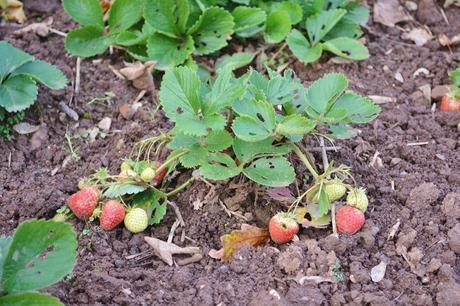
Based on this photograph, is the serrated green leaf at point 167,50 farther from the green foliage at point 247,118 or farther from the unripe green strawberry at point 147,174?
the unripe green strawberry at point 147,174

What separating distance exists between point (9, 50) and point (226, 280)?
1.28m

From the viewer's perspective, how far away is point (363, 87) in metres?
3.24

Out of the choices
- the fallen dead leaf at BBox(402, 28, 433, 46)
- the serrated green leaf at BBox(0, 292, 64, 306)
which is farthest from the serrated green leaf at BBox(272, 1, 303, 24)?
the serrated green leaf at BBox(0, 292, 64, 306)

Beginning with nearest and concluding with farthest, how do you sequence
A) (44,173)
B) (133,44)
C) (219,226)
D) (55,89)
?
(219,226)
(44,173)
(55,89)
(133,44)

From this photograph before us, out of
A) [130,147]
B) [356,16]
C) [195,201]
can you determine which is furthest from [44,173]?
[356,16]

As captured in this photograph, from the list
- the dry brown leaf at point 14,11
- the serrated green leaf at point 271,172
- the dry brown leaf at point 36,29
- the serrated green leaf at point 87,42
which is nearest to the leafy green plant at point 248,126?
the serrated green leaf at point 271,172

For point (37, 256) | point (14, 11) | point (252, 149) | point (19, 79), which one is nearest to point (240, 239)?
point (252, 149)

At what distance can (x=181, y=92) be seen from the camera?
2.52m

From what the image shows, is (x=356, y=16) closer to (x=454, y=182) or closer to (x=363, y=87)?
(x=363, y=87)

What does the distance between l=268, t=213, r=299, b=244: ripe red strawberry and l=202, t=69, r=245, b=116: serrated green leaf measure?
1.32ft

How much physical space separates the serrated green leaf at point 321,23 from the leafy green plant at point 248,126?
0.73 meters

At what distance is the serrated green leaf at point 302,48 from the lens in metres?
3.23

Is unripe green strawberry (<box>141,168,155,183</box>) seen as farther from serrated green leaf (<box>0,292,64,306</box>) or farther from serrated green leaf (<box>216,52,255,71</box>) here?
serrated green leaf (<box>216,52,255,71</box>)

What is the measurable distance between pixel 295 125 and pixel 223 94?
0.26 meters
